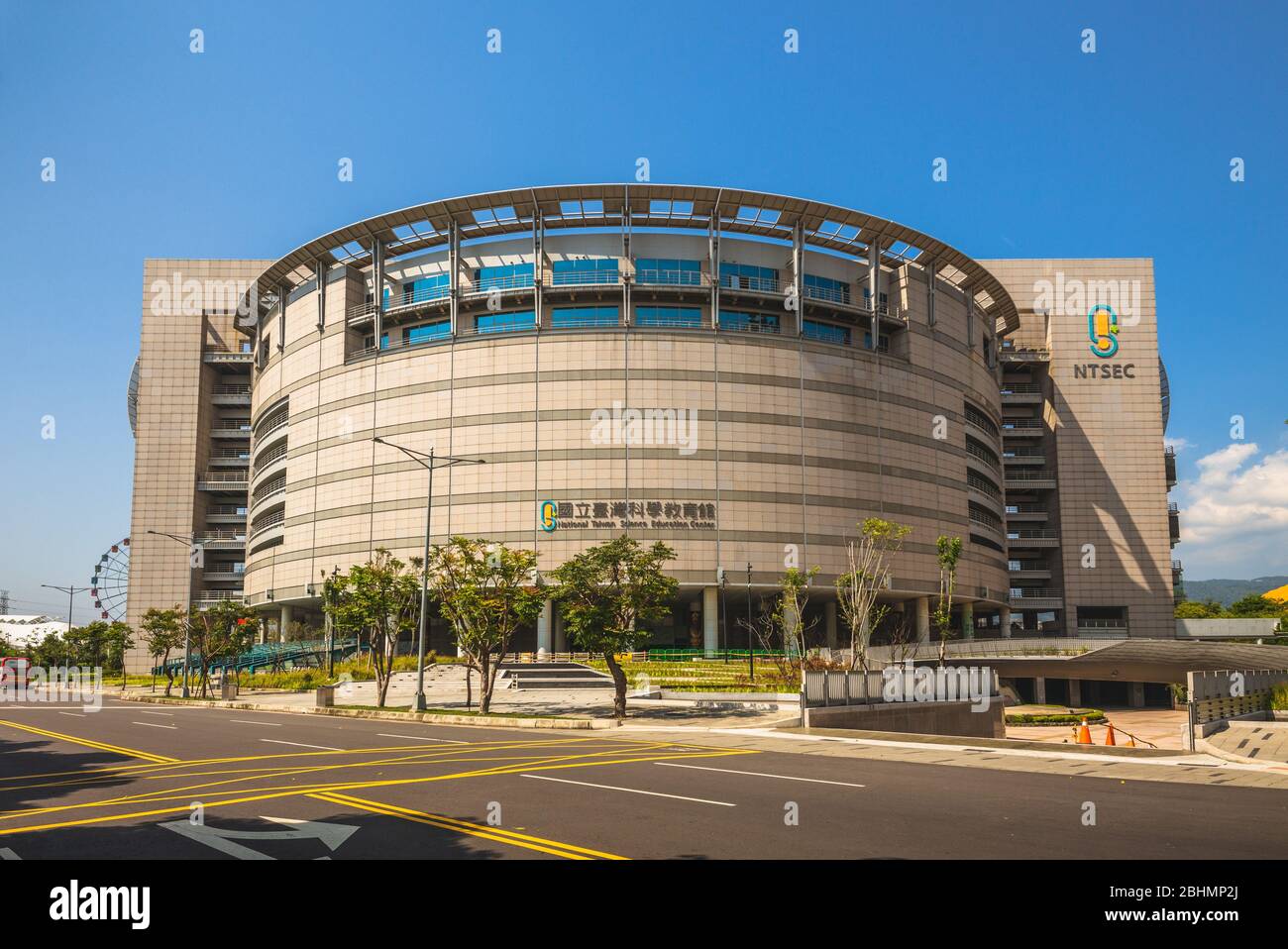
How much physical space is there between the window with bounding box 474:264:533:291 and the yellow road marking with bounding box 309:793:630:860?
60.7 metres

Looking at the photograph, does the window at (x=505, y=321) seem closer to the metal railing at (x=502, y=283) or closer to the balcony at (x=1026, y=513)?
the metal railing at (x=502, y=283)

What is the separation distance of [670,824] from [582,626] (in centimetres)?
2313

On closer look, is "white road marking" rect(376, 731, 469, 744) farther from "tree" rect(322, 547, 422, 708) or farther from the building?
the building

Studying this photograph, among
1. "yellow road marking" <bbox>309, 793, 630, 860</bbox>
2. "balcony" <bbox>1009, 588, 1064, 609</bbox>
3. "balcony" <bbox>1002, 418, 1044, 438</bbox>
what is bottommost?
"yellow road marking" <bbox>309, 793, 630, 860</bbox>

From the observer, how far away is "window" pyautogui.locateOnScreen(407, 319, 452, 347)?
241 ft

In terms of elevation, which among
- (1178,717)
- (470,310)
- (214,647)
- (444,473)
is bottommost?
(1178,717)

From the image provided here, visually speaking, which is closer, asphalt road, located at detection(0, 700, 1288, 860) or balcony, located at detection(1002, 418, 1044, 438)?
asphalt road, located at detection(0, 700, 1288, 860)

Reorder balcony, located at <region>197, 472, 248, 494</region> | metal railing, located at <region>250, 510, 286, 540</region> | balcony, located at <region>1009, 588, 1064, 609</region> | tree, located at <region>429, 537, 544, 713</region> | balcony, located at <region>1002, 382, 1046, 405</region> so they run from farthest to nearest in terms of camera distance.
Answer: balcony, located at <region>197, 472, 248, 494</region> < balcony, located at <region>1002, 382, 1046, 405</region> < balcony, located at <region>1009, 588, 1064, 609</region> < metal railing, located at <region>250, 510, 286, 540</region> < tree, located at <region>429, 537, 544, 713</region>

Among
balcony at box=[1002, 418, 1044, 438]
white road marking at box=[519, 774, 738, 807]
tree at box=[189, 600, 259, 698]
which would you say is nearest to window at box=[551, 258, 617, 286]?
tree at box=[189, 600, 259, 698]

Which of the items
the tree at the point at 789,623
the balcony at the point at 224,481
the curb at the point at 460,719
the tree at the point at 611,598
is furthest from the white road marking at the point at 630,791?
the balcony at the point at 224,481

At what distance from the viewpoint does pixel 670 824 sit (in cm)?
1118
